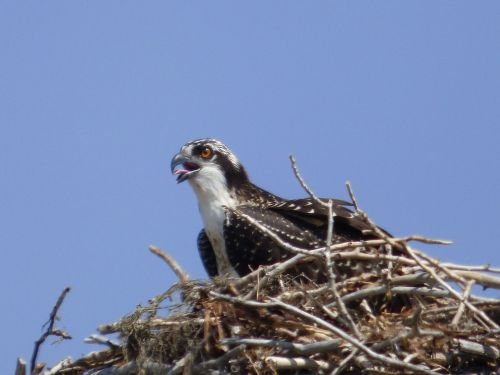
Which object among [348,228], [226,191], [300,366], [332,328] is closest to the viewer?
[332,328]

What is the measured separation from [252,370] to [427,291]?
1262 mm

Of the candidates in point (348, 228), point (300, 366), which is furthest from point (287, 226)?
point (300, 366)

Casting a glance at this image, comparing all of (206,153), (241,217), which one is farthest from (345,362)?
(206,153)

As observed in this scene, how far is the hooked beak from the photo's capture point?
34.6ft

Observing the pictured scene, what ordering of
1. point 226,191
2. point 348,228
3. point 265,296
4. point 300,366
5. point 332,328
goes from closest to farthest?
1. point 332,328
2. point 300,366
3. point 265,296
4. point 348,228
5. point 226,191

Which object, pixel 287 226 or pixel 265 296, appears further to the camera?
pixel 287 226

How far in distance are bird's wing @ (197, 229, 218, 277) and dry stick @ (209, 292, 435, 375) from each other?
2.22 meters

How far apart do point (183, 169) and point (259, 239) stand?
4.35ft

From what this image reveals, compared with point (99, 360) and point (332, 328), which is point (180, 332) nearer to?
point (99, 360)

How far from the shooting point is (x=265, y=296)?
8398 millimetres

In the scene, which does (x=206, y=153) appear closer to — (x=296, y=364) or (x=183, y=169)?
(x=183, y=169)

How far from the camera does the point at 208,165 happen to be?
10.6m

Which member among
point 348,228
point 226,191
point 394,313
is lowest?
point 394,313

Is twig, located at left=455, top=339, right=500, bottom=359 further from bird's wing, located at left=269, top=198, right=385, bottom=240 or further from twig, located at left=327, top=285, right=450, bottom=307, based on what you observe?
bird's wing, located at left=269, top=198, right=385, bottom=240
